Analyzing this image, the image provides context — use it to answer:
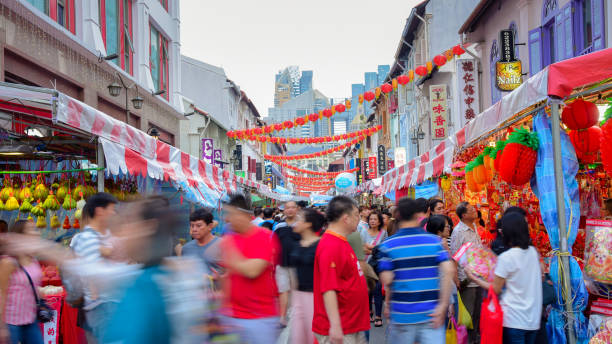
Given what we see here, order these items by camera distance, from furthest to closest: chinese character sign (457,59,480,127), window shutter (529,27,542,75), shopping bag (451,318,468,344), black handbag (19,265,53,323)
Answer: chinese character sign (457,59,480,127)
window shutter (529,27,542,75)
shopping bag (451,318,468,344)
black handbag (19,265,53,323)

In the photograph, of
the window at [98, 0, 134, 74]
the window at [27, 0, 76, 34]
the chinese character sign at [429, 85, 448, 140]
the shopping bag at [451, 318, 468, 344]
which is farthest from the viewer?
the chinese character sign at [429, 85, 448, 140]

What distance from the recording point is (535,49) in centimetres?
1231

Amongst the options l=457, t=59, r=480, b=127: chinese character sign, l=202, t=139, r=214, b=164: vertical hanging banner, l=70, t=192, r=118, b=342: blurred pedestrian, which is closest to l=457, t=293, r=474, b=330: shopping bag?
l=70, t=192, r=118, b=342: blurred pedestrian

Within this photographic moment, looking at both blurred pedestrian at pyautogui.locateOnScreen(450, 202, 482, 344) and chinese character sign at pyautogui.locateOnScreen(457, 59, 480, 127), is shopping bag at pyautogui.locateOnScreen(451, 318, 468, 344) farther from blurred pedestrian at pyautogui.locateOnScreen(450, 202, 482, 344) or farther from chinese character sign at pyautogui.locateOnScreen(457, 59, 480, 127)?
chinese character sign at pyautogui.locateOnScreen(457, 59, 480, 127)

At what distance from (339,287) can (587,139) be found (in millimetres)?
3810

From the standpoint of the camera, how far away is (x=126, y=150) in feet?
25.2

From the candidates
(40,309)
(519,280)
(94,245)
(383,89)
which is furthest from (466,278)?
(383,89)

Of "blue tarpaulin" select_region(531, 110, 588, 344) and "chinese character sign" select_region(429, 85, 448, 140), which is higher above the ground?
"chinese character sign" select_region(429, 85, 448, 140)

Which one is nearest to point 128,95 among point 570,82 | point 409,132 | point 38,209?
point 38,209

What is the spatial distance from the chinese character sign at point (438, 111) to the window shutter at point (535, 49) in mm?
7857

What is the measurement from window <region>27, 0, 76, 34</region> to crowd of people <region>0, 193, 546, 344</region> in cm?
751

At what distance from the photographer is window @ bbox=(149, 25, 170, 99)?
67.0 feet

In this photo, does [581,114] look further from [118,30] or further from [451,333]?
[118,30]

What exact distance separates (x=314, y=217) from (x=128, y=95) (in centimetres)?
1319
